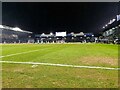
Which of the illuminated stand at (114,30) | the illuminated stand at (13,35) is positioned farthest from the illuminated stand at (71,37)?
the illuminated stand at (114,30)

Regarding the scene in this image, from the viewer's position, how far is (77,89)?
267 inches

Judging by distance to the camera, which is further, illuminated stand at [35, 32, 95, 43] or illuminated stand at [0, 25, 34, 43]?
illuminated stand at [35, 32, 95, 43]

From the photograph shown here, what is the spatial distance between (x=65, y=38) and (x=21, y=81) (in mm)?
141295

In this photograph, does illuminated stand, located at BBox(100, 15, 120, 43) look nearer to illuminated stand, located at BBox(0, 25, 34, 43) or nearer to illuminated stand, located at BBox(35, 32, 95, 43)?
illuminated stand, located at BBox(35, 32, 95, 43)

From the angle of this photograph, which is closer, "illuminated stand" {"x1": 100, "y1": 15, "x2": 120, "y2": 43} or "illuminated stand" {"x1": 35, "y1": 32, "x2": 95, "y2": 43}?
"illuminated stand" {"x1": 100, "y1": 15, "x2": 120, "y2": 43}

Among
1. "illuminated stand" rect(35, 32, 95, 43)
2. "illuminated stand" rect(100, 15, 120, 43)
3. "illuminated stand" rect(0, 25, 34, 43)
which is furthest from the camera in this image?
"illuminated stand" rect(35, 32, 95, 43)

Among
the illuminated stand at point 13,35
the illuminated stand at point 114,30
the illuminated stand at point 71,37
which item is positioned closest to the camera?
the illuminated stand at point 114,30

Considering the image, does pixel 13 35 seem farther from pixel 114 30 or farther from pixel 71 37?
pixel 114 30

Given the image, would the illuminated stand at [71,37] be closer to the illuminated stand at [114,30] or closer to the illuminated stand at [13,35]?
the illuminated stand at [13,35]

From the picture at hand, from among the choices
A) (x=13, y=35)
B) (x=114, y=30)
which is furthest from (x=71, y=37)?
(x=13, y=35)

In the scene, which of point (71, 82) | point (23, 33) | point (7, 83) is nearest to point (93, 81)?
point (71, 82)

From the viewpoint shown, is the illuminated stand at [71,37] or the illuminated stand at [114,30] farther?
the illuminated stand at [71,37]

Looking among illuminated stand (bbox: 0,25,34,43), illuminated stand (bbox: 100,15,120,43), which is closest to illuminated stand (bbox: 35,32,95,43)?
illuminated stand (bbox: 0,25,34,43)

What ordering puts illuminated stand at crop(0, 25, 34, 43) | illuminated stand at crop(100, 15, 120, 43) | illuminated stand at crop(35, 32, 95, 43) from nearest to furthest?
illuminated stand at crop(100, 15, 120, 43)
illuminated stand at crop(0, 25, 34, 43)
illuminated stand at crop(35, 32, 95, 43)
